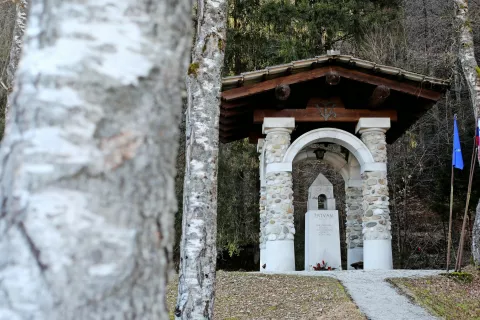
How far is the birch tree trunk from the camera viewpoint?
848mm

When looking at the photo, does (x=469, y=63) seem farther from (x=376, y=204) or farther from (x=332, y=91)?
(x=376, y=204)

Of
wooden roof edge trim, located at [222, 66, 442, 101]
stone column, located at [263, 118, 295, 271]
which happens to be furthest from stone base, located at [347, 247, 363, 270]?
wooden roof edge trim, located at [222, 66, 442, 101]

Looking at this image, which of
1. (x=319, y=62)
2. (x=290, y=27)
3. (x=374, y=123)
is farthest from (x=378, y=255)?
(x=290, y=27)

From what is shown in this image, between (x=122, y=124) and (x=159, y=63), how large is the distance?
0.50 feet

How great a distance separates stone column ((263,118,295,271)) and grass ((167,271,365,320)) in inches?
55.6

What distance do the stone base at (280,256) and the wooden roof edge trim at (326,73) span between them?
9.19 ft

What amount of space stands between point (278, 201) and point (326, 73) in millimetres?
2536

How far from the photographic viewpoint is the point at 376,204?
966 centimetres

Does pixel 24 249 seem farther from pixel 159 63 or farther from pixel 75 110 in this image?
pixel 159 63

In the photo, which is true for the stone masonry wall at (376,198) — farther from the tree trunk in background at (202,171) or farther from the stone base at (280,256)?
the tree trunk in background at (202,171)

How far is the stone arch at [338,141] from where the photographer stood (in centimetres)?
986

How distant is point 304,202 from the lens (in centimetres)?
1720

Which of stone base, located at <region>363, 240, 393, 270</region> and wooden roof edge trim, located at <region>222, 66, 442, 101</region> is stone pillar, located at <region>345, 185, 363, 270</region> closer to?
stone base, located at <region>363, 240, 393, 270</region>

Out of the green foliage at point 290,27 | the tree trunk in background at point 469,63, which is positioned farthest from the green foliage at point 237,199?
the tree trunk in background at point 469,63
